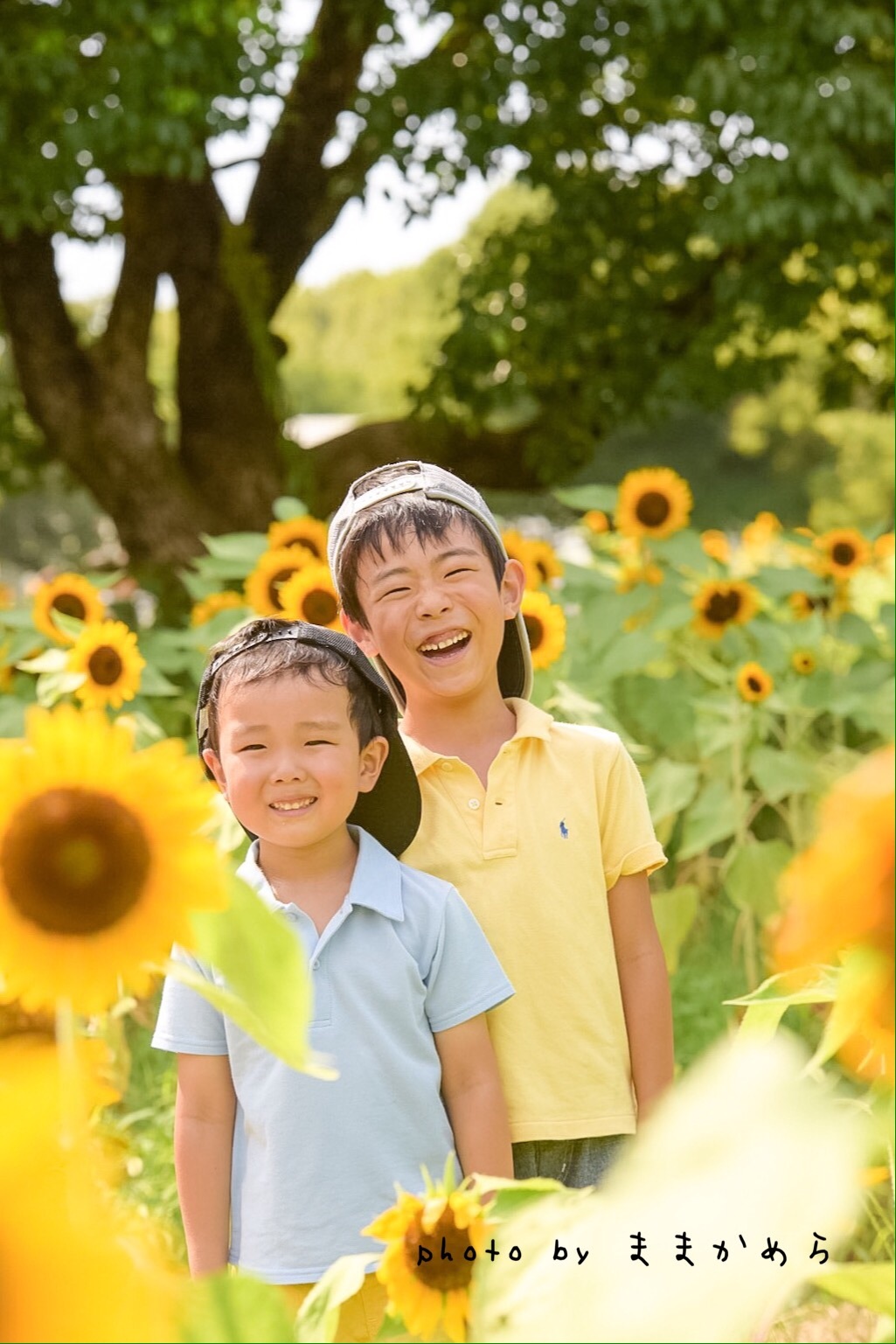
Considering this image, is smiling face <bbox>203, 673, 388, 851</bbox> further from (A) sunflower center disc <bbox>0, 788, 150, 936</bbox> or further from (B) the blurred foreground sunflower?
(B) the blurred foreground sunflower

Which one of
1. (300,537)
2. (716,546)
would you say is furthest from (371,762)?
(716,546)

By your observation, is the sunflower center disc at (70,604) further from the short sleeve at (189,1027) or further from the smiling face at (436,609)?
the short sleeve at (189,1027)

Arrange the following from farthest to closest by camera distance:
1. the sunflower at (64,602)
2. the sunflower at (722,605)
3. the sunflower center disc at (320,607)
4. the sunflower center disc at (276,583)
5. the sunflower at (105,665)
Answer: the sunflower at (722,605)
the sunflower at (64,602)
the sunflower center disc at (276,583)
the sunflower at (105,665)
the sunflower center disc at (320,607)

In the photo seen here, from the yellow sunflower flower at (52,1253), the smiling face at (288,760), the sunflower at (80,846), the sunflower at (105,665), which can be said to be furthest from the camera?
the sunflower at (105,665)

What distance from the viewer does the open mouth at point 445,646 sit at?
1.11 meters

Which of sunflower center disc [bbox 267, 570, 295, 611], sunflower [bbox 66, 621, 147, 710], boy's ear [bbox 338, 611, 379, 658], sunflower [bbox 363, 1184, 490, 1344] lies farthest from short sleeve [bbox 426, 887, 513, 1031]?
sunflower center disc [bbox 267, 570, 295, 611]

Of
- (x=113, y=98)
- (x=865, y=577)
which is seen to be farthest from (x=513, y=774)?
(x=113, y=98)

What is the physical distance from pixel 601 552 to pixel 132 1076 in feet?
4.25

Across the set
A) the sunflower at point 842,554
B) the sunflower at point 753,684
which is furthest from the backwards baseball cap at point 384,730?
the sunflower at point 842,554

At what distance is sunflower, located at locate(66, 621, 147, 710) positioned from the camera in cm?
182

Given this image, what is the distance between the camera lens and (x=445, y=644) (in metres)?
1.12

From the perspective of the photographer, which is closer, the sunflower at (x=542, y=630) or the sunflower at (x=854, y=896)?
the sunflower at (x=854, y=896)

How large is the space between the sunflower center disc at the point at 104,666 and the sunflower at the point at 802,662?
3.99ft

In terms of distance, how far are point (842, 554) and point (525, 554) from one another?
0.79 meters
